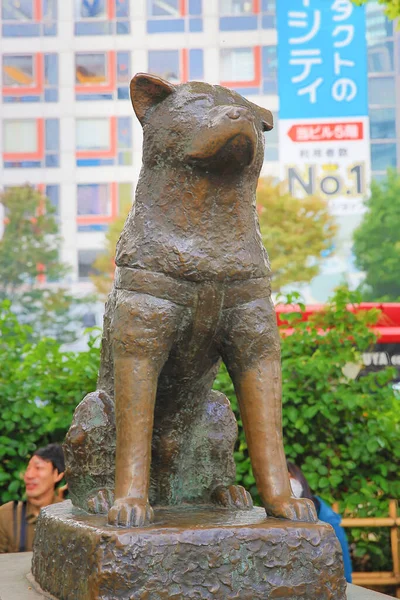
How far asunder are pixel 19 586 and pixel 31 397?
175 centimetres

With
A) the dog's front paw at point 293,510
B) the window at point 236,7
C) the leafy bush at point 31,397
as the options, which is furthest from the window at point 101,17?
the dog's front paw at point 293,510

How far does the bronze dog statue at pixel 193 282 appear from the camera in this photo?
80.7 inches

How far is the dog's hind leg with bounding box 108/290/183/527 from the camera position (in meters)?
2.03

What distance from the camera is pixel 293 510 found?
2096 millimetres

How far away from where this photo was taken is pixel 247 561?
6.47 ft

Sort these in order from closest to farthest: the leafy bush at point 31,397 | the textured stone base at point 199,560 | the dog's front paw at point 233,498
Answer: the textured stone base at point 199,560 < the dog's front paw at point 233,498 < the leafy bush at point 31,397

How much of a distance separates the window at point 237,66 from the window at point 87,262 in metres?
3.54

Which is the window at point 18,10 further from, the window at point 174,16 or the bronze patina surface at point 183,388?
the bronze patina surface at point 183,388

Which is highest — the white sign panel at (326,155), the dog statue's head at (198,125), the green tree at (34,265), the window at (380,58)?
the window at (380,58)

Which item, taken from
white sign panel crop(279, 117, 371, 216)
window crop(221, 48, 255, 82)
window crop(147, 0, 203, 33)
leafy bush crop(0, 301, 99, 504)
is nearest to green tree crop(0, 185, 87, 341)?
window crop(147, 0, 203, 33)

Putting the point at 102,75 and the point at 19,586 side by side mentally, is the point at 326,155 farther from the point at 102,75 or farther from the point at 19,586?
the point at 19,586

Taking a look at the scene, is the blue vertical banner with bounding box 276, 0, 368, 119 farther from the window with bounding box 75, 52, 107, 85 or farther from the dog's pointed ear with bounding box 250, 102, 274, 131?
the dog's pointed ear with bounding box 250, 102, 274, 131

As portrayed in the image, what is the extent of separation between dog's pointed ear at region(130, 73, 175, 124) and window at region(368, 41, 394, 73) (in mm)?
12411

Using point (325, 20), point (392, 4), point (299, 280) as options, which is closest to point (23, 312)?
point (299, 280)
